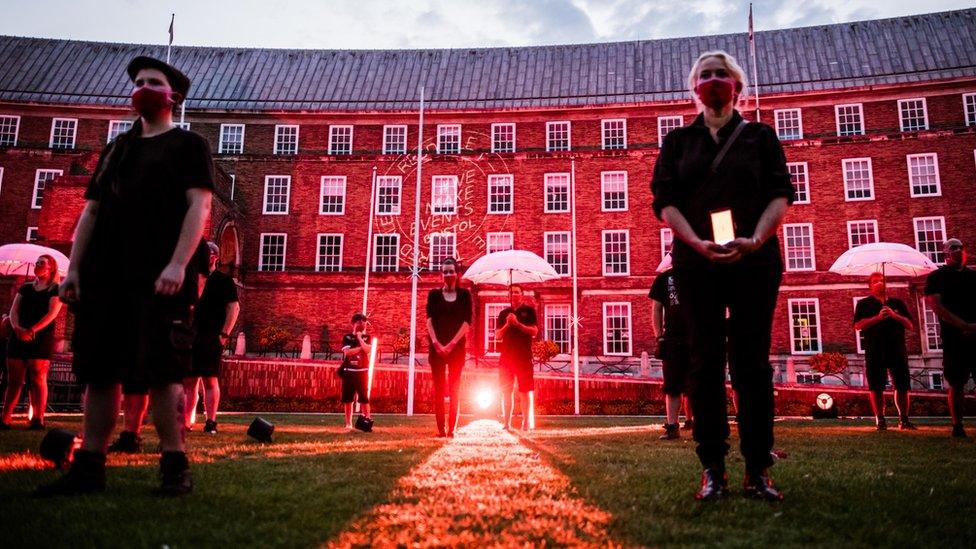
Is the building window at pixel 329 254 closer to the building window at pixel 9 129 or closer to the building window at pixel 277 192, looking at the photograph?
the building window at pixel 277 192

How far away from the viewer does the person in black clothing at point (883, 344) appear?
9.14m

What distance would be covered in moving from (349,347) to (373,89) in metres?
29.3

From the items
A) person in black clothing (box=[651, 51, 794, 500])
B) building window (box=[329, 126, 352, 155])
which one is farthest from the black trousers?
building window (box=[329, 126, 352, 155])

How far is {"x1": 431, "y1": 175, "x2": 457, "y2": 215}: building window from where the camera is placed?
111 ft

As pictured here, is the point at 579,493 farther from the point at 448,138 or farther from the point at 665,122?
the point at 448,138

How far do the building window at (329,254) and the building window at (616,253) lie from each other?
13736mm

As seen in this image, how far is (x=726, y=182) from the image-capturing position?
357 centimetres

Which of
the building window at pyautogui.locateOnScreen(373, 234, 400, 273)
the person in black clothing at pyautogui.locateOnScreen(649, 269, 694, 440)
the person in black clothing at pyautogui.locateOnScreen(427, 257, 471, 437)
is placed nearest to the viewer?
the person in black clothing at pyautogui.locateOnScreen(649, 269, 694, 440)

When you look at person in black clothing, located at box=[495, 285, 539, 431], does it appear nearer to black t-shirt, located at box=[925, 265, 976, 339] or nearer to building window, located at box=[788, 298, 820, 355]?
black t-shirt, located at box=[925, 265, 976, 339]

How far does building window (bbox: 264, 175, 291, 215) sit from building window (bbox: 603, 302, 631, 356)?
17.8 m

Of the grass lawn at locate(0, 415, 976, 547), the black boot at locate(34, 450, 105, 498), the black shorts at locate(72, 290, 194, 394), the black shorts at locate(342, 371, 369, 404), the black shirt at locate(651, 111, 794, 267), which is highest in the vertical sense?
the black shirt at locate(651, 111, 794, 267)

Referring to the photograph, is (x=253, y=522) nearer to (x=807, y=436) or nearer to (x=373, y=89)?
(x=807, y=436)

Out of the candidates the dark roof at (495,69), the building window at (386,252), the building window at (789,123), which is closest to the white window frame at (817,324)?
the building window at (789,123)

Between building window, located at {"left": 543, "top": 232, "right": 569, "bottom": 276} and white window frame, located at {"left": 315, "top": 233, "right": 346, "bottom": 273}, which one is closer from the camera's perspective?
building window, located at {"left": 543, "top": 232, "right": 569, "bottom": 276}
